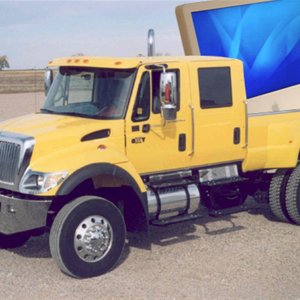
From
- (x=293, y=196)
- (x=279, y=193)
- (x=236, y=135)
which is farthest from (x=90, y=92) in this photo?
(x=293, y=196)

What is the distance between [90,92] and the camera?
26.6 ft

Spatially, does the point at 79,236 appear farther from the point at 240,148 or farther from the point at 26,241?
the point at 240,148

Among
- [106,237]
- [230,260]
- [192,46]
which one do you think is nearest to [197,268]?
[230,260]

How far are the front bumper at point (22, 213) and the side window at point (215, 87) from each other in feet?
8.31

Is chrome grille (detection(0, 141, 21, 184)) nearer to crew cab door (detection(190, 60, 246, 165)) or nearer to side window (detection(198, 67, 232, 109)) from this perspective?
crew cab door (detection(190, 60, 246, 165))

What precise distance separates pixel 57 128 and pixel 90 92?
2.51ft

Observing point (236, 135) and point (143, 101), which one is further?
point (236, 135)

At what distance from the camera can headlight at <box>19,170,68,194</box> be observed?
6.98 metres

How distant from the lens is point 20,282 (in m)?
7.09

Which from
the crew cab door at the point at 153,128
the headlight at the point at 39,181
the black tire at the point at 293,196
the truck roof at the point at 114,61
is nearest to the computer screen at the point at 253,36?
the black tire at the point at 293,196

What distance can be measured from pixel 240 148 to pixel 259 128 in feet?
1.38

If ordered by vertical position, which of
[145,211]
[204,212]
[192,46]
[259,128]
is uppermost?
[192,46]

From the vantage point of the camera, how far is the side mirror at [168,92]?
7.57 metres

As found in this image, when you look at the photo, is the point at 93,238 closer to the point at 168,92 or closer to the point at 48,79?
the point at 168,92
